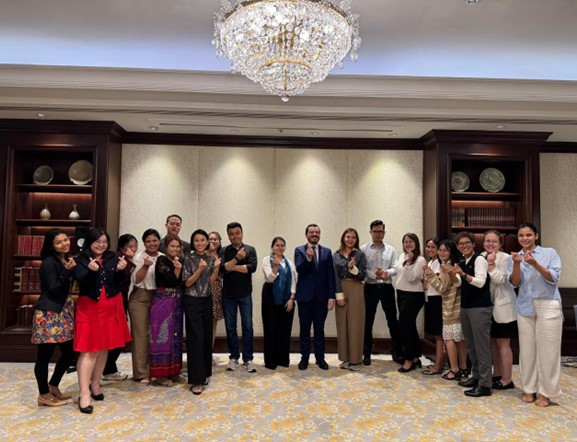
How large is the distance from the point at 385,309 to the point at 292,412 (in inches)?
75.3

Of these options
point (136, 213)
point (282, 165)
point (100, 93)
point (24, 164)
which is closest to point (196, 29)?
point (100, 93)

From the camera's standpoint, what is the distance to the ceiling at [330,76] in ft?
12.1

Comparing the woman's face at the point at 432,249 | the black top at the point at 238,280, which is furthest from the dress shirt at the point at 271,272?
the woman's face at the point at 432,249

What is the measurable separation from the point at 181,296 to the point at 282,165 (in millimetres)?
2486

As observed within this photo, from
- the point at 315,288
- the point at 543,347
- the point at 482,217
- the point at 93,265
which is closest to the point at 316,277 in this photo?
the point at 315,288

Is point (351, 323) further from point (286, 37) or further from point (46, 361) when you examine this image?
point (286, 37)

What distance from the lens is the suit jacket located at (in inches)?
184

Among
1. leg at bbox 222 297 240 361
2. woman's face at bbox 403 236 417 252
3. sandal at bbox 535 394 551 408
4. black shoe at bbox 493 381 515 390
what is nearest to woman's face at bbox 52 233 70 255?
leg at bbox 222 297 240 361

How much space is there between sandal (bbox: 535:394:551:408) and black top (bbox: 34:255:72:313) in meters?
4.01

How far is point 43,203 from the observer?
5.57 meters

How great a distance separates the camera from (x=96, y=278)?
3393mm

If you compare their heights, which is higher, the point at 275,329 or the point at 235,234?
the point at 235,234

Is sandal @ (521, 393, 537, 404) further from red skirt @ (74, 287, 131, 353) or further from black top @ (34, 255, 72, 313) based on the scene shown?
black top @ (34, 255, 72, 313)

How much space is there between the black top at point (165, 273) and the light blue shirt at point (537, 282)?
3.06m
